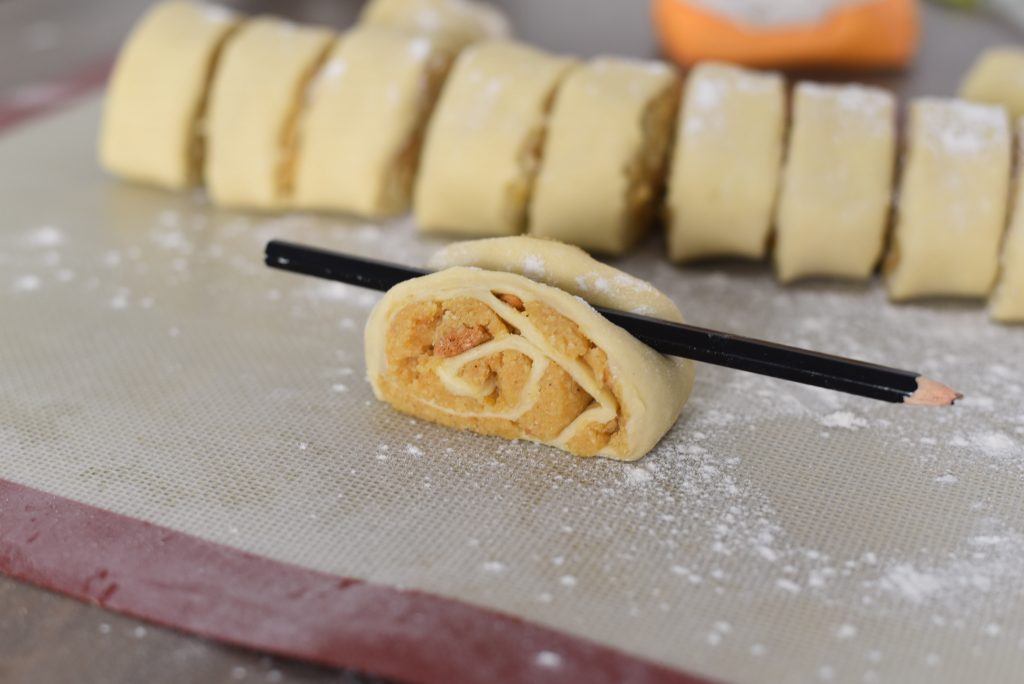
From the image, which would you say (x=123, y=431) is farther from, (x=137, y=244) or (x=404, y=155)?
(x=404, y=155)

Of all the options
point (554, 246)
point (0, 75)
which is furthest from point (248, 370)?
point (0, 75)

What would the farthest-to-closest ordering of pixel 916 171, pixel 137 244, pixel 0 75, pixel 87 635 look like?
1. pixel 0 75
2. pixel 137 244
3. pixel 916 171
4. pixel 87 635

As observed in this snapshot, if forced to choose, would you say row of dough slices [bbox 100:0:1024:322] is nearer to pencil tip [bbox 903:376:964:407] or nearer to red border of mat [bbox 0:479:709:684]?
pencil tip [bbox 903:376:964:407]

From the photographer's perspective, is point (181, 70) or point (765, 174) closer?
point (765, 174)

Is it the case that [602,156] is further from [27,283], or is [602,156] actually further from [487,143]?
[27,283]

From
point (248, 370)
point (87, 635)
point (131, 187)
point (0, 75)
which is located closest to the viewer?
point (87, 635)

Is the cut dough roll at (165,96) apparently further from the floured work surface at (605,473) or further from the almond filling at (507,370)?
the almond filling at (507,370)

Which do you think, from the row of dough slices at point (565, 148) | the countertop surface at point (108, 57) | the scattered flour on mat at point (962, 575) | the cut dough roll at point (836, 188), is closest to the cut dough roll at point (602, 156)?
the row of dough slices at point (565, 148)
